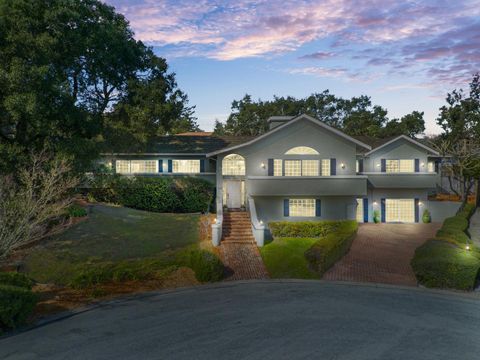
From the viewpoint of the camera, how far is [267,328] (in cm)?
1287

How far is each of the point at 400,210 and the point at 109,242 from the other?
2316 cm

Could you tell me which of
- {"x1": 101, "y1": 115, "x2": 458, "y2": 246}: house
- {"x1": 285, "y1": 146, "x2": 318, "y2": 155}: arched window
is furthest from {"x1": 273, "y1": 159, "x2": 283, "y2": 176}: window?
{"x1": 285, "y1": 146, "x2": 318, "y2": 155}: arched window

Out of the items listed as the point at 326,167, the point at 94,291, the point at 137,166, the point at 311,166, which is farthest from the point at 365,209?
the point at 94,291

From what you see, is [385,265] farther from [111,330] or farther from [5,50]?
[5,50]

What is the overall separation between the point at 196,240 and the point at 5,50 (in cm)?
1455

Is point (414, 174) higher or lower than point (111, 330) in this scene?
higher

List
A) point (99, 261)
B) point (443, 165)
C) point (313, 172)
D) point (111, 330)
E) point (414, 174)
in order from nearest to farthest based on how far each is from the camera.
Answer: point (111, 330)
point (99, 261)
point (313, 172)
point (414, 174)
point (443, 165)

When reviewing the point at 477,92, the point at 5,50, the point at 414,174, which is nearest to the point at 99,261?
the point at 5,50

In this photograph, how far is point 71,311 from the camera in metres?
15.0

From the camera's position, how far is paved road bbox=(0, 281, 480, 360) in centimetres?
1111

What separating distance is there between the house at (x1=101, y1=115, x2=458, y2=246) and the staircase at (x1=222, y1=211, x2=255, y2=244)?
55cm

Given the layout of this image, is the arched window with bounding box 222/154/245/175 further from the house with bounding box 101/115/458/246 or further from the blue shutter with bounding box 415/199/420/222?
the blue shutter with bounding box 415/199/420/222

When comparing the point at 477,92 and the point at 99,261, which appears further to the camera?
the point at 477,92

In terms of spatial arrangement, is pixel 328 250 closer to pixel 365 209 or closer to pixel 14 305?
pixel 365 209
